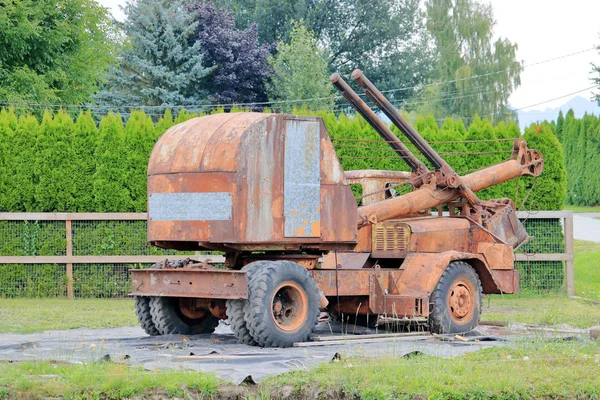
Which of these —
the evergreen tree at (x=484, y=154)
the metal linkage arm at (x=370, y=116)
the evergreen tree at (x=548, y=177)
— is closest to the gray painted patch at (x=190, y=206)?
the metal linkage arm at (x=370, y=116)

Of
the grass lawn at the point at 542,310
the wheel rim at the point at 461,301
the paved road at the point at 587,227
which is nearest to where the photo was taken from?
the wheel rim at the point at 461,301

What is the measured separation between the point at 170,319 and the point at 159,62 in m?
36.9

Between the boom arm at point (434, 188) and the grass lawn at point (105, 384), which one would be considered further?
the boom arm at point (434, 188)

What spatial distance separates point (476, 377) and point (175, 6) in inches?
1677

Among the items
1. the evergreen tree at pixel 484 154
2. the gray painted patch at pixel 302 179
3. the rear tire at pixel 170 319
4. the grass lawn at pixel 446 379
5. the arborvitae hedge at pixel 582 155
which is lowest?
the grass lawn at pixel 446 379

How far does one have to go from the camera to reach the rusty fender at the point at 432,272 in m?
11.7

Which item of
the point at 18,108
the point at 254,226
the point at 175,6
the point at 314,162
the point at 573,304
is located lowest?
the point at 573,304

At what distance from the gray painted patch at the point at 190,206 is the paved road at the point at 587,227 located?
18.2 m

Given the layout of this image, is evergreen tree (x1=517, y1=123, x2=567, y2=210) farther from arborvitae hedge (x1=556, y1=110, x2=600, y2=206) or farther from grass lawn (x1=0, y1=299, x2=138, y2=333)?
arborvitae hedge (x1=556, y1=110, x2=600, y2=206)

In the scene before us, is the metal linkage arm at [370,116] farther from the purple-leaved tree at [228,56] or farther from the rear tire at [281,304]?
the purple-leaved tree at [228,56]

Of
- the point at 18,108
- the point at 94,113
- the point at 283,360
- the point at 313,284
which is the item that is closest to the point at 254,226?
the point at 313,284

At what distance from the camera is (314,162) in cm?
1070

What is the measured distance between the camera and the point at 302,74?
46281 millimetres

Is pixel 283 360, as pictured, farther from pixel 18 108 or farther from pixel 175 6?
pixel 175 6
